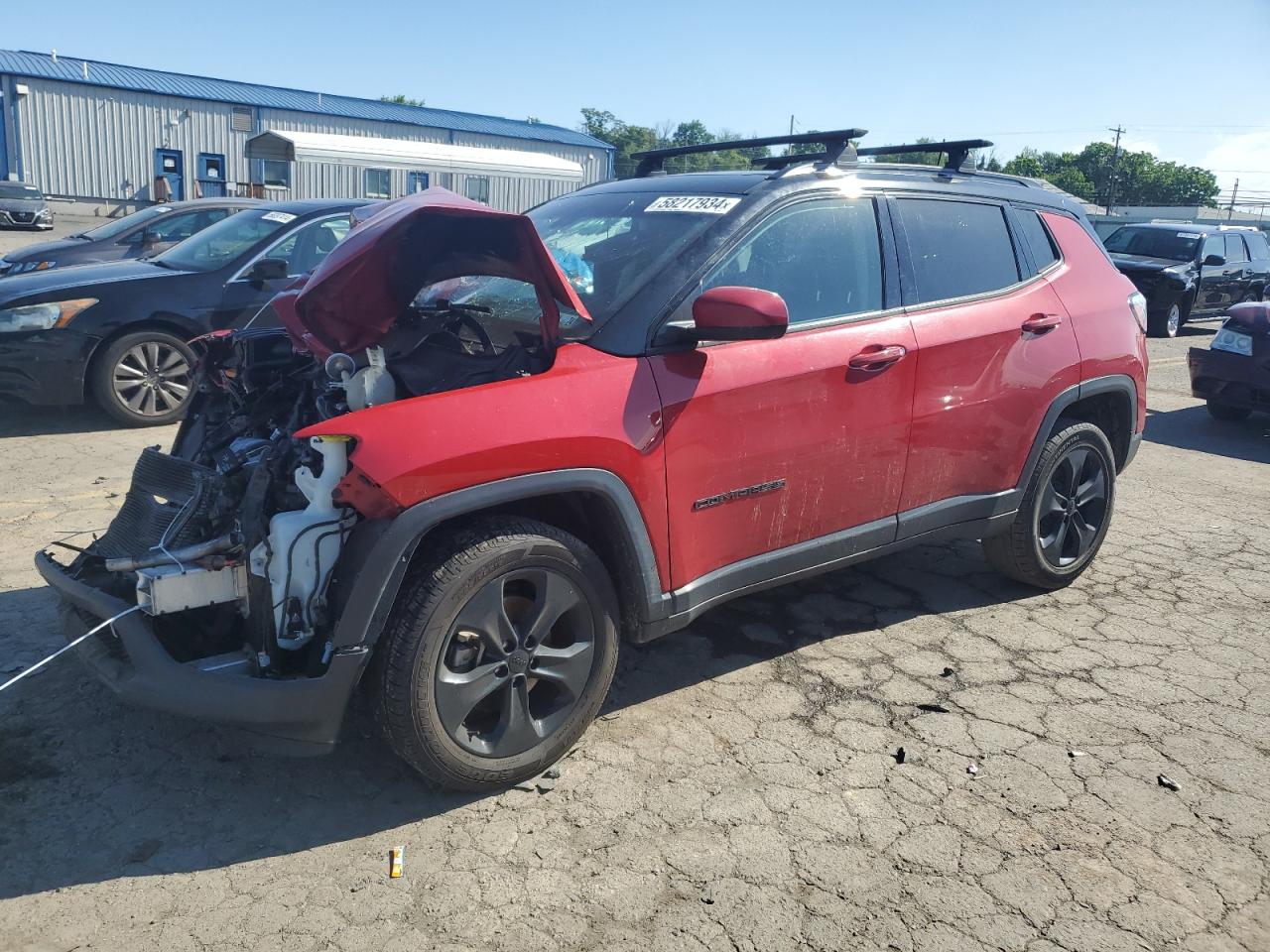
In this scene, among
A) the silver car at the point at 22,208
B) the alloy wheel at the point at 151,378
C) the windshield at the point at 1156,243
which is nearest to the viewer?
the alloy wheel at the point at 151,378

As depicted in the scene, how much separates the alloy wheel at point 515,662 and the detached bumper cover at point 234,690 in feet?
0.96

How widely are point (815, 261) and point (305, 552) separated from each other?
211cm

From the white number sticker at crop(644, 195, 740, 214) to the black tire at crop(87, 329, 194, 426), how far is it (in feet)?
14.5

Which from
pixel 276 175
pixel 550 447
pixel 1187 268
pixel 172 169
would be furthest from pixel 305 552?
pixel 172 169

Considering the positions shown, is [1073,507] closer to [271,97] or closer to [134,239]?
[134,239]

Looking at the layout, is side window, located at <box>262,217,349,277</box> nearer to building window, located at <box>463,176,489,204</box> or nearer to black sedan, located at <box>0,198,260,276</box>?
black sedan, located at <box>0,198,260,276</box>

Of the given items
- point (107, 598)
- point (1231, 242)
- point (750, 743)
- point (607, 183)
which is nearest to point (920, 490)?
point (750, 743)

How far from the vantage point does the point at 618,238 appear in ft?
12.1

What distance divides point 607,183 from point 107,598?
2674mm

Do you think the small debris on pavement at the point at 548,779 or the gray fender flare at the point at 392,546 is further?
the small debris on pavement at the point at 548,779

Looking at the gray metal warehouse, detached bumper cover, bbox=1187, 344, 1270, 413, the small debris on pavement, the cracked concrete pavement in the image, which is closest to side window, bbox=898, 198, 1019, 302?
the cracked concrete pavement

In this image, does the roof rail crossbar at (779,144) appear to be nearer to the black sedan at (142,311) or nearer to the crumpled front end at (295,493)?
the crumpled front end at (295,493)

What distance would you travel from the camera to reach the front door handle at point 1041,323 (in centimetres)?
423

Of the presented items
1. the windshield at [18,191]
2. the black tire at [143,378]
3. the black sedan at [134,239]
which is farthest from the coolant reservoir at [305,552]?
the windshield at [18,191]
